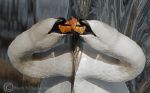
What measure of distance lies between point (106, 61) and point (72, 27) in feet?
0.65

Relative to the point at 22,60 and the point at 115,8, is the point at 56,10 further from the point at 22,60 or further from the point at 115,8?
the point at 22,60

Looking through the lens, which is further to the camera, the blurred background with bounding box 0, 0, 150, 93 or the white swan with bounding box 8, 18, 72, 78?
the blurred background with bounding box 0, 0, 150, 93

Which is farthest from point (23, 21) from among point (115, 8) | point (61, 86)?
point (61, 86)

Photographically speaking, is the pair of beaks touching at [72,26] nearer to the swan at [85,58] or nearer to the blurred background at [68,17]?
the swan at [85,58]

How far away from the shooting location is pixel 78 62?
1445mm

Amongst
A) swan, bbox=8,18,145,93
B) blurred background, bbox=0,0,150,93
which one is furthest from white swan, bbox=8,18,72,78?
blurred background, bbox=0,0,150,93

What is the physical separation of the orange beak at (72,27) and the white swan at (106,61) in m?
0.02

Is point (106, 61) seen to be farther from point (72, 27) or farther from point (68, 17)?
point (68, 17)

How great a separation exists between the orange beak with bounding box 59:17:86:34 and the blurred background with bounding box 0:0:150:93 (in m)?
0.77

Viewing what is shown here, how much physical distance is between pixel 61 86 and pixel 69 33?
0.25 metres

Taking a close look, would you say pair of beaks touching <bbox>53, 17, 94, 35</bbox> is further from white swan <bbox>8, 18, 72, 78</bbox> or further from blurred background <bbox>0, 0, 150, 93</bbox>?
blurred background <bbox>0, 0, 150, 93</bbox>

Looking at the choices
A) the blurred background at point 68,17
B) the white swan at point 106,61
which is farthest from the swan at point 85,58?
the blurred background at point 68,17

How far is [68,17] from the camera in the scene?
219cm

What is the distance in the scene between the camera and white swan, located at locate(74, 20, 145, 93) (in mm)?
1320
